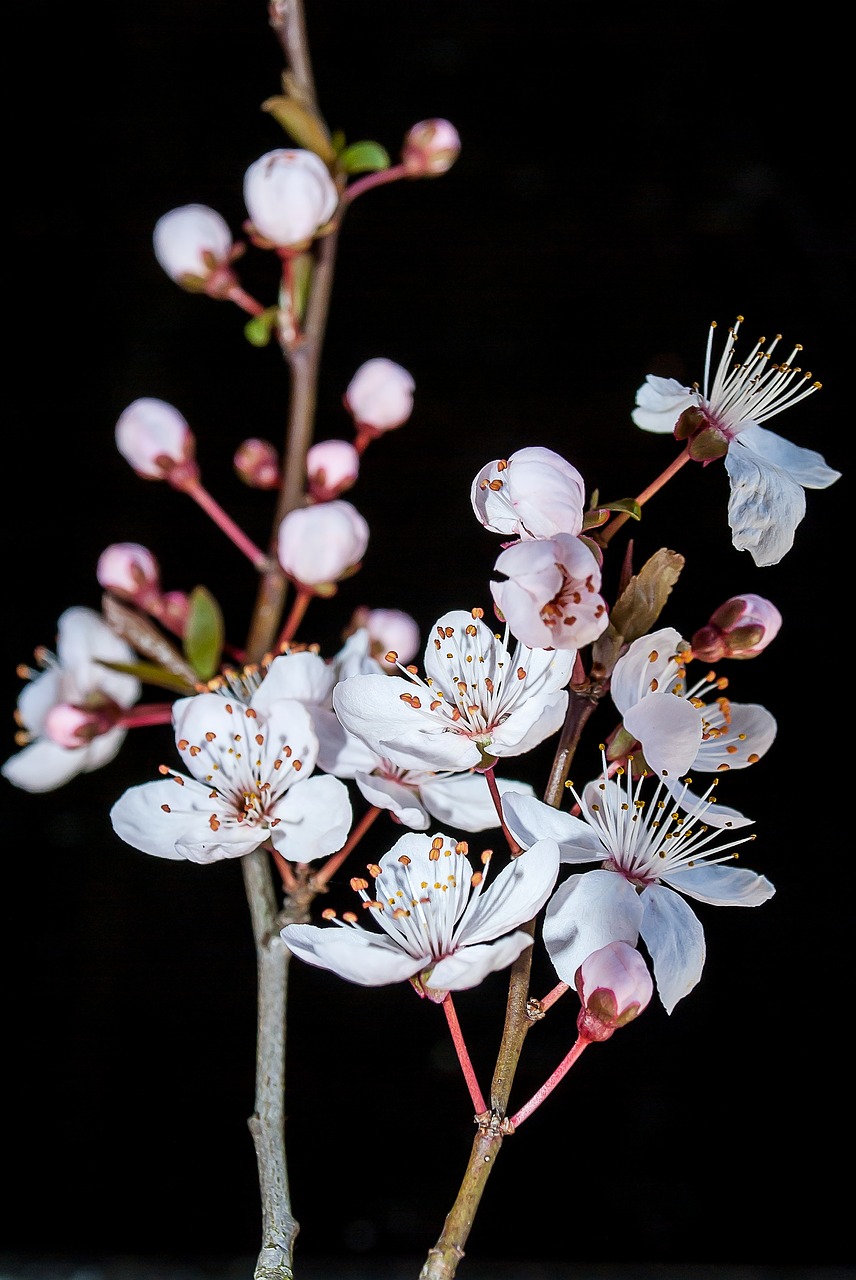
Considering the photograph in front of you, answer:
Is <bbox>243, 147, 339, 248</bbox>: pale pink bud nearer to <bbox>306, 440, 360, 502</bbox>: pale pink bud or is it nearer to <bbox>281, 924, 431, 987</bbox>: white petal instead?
<bbox>306, 440, 360, 502</bbox>: pale pink bud

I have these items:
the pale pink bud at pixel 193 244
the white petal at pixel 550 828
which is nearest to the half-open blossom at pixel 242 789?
the white petal at pixel 550 828

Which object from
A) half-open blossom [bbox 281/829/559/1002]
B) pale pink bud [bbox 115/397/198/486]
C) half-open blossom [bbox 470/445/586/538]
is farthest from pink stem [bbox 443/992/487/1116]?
pale pink bud [bbox 115/397/198/486]

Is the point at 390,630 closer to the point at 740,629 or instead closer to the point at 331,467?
the point at 331,467

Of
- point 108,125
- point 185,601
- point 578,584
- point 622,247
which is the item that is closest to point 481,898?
point 578,584

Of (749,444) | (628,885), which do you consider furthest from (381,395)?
(628,885)

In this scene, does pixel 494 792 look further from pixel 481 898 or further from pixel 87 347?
pixel 87 347

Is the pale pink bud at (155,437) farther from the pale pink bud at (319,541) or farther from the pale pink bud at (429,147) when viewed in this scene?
the pale pink bud at (429,147)

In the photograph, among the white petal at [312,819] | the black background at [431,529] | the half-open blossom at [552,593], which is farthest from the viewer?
the black background at [431,529]
